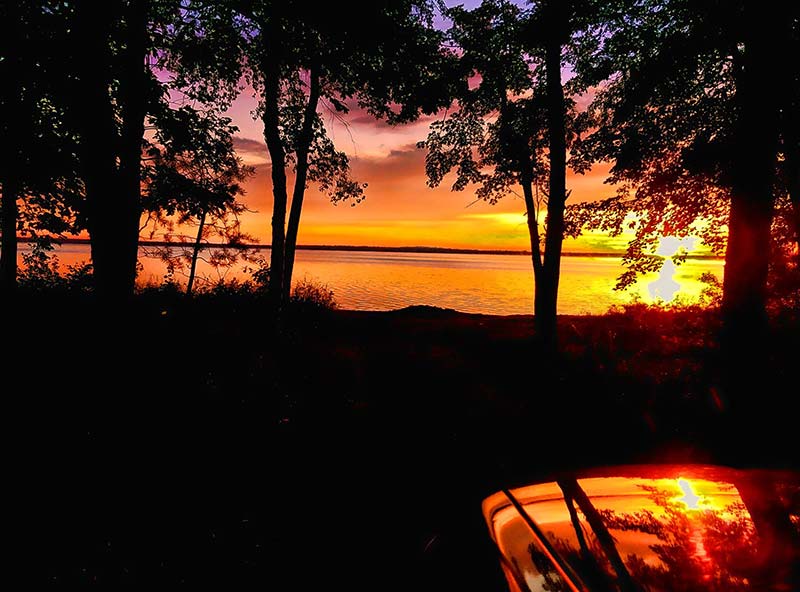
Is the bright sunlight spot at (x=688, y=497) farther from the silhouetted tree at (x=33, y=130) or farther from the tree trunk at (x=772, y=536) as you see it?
the silhouetted tree at (x=33, y=130)

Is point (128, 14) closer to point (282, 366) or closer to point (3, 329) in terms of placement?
point (282, 366)

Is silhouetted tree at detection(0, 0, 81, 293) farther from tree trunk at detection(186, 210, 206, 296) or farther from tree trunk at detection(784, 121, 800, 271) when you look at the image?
tree trunk at detection(784, 121, 800, 271)

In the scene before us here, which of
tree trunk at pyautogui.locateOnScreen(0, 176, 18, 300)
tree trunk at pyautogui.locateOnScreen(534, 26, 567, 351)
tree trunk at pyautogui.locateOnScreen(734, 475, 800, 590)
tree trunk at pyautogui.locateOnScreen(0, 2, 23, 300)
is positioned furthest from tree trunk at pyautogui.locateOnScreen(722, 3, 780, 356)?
tree trunk at pyautogui.locateOnScreen(0, 176, 18, 300)

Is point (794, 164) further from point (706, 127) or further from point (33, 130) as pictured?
point (33, 130)

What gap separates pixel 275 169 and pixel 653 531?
1125 centimetres

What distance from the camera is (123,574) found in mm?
3006

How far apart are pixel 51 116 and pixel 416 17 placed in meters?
10.1

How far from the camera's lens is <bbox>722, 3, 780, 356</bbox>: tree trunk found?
5.54 m

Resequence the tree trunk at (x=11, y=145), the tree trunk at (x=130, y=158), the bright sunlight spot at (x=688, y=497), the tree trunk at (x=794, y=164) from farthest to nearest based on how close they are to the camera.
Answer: the tree trunk at (x=794, y=164), the tree trunk at (x=11, y=145), the tree trunk at (x=130, y=158), the bright sunlight spot at (x=688, y=497)

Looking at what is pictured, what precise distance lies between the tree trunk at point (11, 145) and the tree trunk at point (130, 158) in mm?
2217

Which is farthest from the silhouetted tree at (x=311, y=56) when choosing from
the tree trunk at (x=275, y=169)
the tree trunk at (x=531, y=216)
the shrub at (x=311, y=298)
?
the shrub at (x=311, y=298)

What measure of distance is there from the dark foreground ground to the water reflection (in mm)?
210

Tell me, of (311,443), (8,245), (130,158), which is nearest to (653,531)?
(311,443)

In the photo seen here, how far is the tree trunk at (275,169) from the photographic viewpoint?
1036 centimetres
